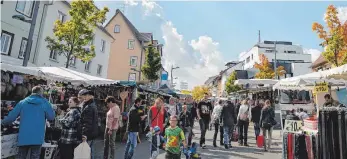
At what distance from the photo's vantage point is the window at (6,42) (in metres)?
16.3

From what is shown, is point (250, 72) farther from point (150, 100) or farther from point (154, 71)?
point (150, 100)

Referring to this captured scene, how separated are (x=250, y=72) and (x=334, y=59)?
36454mm

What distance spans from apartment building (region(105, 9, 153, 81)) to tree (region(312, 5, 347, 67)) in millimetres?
27939

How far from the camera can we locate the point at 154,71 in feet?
109

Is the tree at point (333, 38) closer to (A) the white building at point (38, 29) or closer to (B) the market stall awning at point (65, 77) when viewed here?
(B) the market stall awning at point (65, 77)

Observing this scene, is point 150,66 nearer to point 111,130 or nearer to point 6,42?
point 6,42

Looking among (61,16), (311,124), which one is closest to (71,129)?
(311,124)

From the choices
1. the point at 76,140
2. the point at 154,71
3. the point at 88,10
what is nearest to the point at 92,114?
the point at 76,140

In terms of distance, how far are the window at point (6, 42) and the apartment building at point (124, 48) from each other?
26.2 meters

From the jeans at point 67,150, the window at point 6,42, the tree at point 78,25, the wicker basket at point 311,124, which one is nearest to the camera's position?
the jeans at point 67,150

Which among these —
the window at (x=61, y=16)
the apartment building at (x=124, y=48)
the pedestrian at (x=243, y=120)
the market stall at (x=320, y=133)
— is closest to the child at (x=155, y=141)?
the market stall at (x=320, y=133)

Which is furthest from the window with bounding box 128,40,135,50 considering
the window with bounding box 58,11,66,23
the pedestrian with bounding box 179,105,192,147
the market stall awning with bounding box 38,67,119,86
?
the pedestrian with bounding box 179,105,192,147

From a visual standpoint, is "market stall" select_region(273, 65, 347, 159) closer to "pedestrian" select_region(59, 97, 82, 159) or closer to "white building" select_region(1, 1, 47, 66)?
"pedestrian" select_region(59, 97, 82, 159)

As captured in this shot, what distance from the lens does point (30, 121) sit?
520cm
